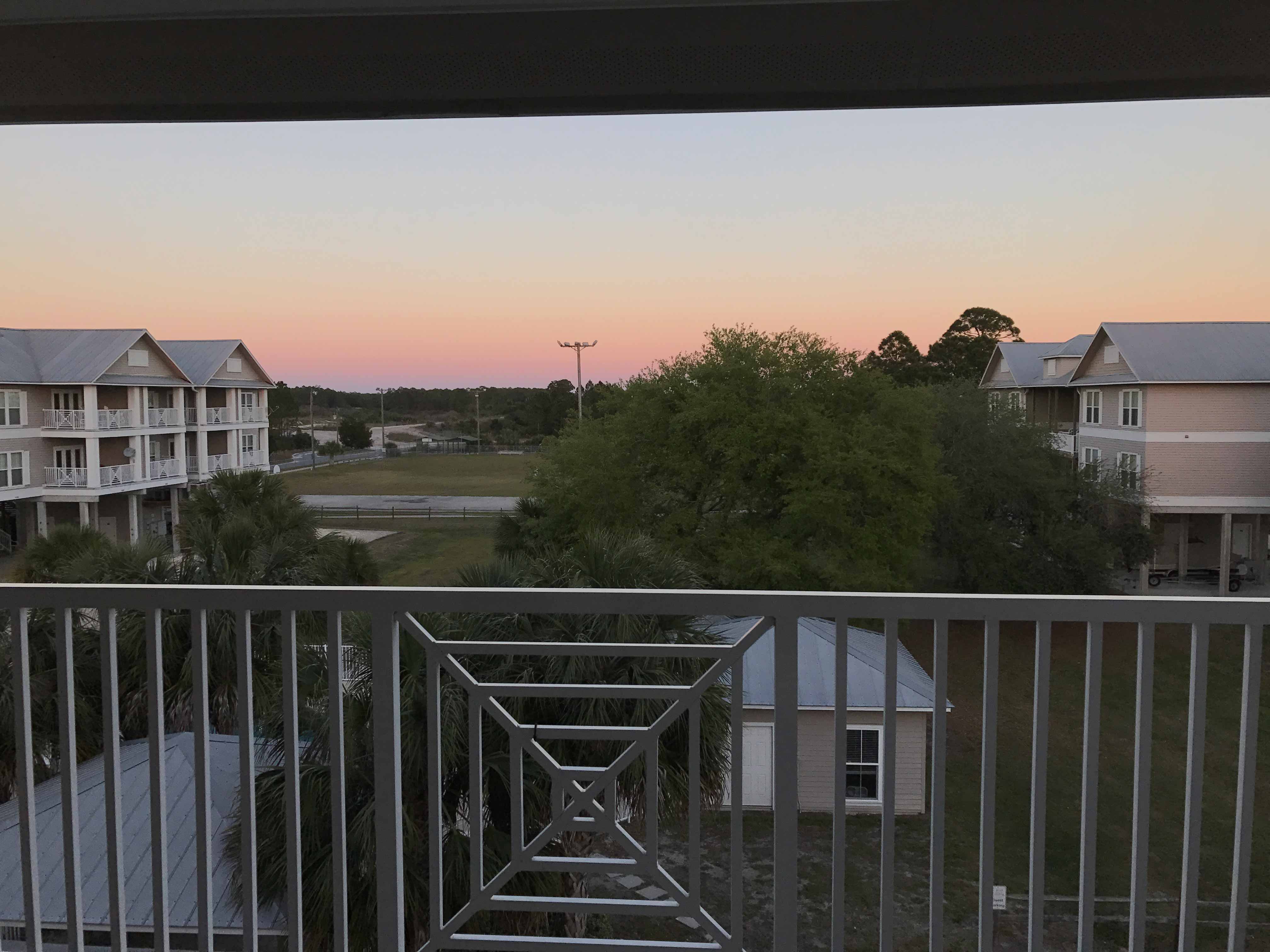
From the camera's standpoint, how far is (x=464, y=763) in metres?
3.60

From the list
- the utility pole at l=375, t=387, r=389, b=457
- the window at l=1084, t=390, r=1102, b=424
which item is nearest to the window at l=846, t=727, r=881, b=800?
the utility pole at l=375, t=387, r=389, b=457

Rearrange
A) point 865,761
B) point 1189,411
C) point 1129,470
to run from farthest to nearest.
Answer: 1. point 1129,470
2. point 1189,411
3. point 865,761

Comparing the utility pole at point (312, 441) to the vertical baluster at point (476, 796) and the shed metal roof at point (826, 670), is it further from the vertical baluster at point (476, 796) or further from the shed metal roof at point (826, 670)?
the vertical baluster at point (476, 796)

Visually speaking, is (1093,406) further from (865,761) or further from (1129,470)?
(865,761)

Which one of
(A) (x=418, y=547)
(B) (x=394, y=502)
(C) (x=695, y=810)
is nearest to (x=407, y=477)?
(B) (x=394, y=502)

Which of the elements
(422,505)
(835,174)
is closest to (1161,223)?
(835,174)

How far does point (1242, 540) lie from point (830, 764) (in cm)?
375

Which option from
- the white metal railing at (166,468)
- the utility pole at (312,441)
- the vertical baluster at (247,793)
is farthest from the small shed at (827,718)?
the white metal railing at (166,468)

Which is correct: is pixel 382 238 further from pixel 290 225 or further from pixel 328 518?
pixel 328 518

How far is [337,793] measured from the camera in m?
1.24

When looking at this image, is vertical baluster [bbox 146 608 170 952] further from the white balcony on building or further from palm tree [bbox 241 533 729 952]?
the white balcony on building

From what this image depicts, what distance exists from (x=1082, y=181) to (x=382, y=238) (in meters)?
8.81

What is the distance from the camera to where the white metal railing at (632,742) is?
1.12m

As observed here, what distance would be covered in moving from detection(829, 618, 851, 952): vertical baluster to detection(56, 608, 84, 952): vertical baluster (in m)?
1.05
